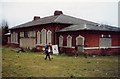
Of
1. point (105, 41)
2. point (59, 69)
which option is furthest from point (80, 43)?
point (59, 69)

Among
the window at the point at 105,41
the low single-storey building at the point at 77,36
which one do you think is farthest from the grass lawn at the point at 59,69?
the window at the point at 105,41

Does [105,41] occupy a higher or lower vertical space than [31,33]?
lower

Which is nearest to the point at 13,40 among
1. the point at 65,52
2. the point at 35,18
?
the point at 35,18

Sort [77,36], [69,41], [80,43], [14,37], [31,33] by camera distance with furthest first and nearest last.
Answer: [14,37]
[31,33]
[69,41]
[77,36]
[80,43]

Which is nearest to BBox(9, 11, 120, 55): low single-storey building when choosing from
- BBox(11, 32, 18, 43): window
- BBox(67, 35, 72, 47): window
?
BBox(67, 35, 72, 47): window

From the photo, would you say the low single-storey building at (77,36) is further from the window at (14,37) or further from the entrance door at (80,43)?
the window at (14,37)

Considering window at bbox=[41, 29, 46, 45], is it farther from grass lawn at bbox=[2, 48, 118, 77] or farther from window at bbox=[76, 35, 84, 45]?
grass lawn at bbox=[2, 48, 118, 77]

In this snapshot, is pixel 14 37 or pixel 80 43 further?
pixel 14 37

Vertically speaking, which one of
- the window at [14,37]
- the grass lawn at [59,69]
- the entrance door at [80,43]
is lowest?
the grass lawn at [59,69]

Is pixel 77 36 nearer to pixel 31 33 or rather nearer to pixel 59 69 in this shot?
pixel 31 33

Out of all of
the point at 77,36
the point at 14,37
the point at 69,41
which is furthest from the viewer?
the point at 14,37

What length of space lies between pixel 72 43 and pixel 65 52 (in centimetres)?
178

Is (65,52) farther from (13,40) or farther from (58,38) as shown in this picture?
(13,40)

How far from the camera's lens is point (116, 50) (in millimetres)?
32625
